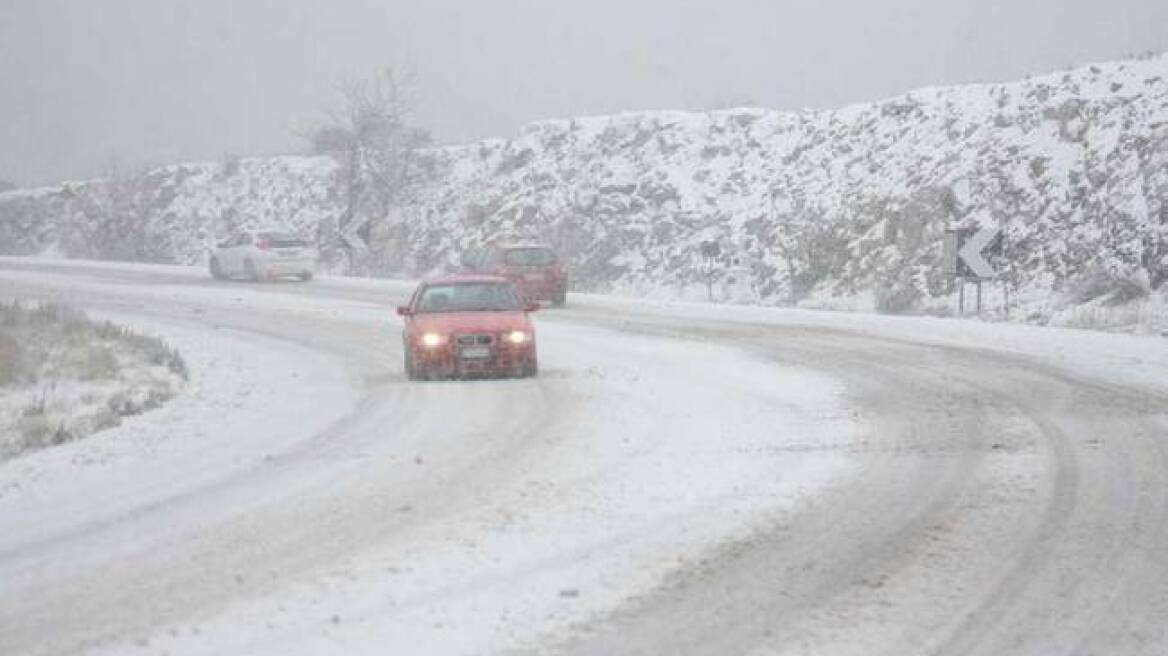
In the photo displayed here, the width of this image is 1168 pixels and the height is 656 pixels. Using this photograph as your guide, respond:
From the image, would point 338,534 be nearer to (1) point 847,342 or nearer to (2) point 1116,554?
(2) point 1116,554

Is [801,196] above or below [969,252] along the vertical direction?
above

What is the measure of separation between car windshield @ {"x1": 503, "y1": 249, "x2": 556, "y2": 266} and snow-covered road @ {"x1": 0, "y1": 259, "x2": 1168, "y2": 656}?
11.8 meters

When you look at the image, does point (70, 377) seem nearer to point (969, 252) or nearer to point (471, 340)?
point (471, 340)

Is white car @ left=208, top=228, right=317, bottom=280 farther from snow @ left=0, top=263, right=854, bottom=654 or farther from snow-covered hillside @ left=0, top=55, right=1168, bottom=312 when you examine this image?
snow @ left=0, top=263, right=854, bottom=654

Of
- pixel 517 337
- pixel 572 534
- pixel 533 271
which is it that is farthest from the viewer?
pixel 533 271

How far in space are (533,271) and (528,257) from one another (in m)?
0.40

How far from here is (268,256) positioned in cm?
3362

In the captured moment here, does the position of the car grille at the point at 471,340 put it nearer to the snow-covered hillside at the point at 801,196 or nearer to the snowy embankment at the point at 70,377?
the snowy embankment at the point at 70,377

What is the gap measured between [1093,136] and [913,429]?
18.0m

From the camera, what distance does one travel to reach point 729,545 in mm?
6578

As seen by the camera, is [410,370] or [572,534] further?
[410,370]

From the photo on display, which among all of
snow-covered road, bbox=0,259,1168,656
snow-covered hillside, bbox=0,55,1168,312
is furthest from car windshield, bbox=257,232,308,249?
snow-covered road, bbox=0,259,1168,656

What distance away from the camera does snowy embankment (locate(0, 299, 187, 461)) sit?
1138cm

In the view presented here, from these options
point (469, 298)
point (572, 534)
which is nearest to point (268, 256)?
point (469, 298)
